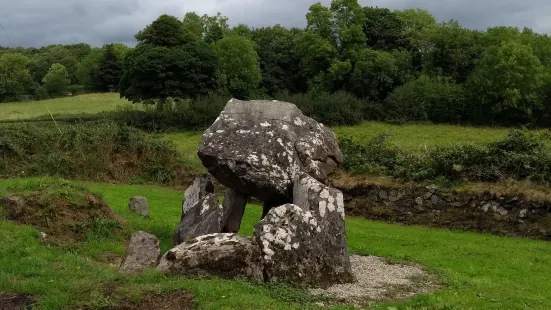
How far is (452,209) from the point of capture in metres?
24.4

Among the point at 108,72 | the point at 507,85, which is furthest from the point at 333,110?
the point at 108,72

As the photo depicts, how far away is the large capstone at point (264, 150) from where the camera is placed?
12.5 metres

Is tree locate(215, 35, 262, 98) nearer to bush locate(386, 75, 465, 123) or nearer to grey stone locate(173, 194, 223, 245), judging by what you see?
bush locate(386, 75, 465, 123)

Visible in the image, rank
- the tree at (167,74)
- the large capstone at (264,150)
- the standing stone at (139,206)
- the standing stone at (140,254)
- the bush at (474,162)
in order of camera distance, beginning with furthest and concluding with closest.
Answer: the tree at (167,74), the bush at (474,162), the standing stone at (139,206), the large capstone at (264,150), the standing stone at (140,254)

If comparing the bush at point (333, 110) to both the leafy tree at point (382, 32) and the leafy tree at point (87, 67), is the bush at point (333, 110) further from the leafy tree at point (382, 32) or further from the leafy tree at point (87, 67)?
the leafy tree at point (87, 67)

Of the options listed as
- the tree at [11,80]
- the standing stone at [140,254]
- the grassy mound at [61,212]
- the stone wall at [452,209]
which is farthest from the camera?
the tree at [11,80]

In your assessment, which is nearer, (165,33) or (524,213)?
(524,213)

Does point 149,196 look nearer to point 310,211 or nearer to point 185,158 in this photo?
point 185,158

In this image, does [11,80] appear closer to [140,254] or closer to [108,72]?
[108,72]

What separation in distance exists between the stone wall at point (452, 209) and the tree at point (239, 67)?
47346 millimetres

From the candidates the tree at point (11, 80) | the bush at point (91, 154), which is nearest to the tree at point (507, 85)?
the bush at point (91, 154)

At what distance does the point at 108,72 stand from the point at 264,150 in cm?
7760

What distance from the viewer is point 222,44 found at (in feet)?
255

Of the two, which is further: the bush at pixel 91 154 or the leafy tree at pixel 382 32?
the leafy tree at pixel 382 32
